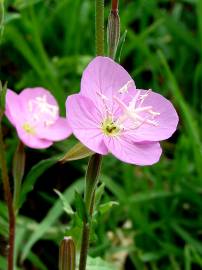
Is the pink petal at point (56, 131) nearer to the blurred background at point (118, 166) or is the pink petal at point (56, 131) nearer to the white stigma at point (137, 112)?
the blurred background at point (118, 166)

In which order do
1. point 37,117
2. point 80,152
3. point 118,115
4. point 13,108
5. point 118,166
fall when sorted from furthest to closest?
point 118,166, point 37,117, point 13,108, point 118,115, point 80,152

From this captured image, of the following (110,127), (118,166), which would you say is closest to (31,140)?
(110,127)

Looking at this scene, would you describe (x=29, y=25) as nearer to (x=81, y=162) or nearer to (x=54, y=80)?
(x=54, y=80)

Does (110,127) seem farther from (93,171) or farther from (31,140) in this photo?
(31,140)

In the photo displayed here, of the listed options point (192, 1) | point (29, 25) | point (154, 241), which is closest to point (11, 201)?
point (154, 241)

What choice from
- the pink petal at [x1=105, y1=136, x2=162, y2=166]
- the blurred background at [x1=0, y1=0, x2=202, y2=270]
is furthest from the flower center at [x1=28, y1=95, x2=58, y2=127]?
the pink petal at [x1=105, y1=136, x2=162, y2=166]

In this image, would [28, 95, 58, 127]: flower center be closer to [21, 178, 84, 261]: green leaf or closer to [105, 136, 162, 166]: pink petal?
[21, 178, 84, 261]: green leaf
